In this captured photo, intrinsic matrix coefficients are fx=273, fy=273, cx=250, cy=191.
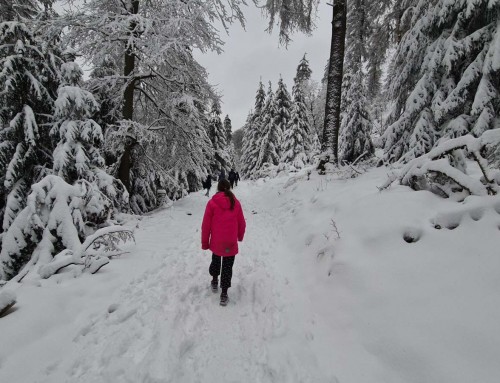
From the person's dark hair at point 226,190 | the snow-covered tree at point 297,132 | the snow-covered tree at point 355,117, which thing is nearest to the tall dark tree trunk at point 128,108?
the person's dark hair at point 226,190

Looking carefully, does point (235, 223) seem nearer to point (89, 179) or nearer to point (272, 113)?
point (89, 179)

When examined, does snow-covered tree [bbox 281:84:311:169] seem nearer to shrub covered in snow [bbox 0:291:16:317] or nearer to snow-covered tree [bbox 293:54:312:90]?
snow-covered tree [bbox 293:54:312:90]

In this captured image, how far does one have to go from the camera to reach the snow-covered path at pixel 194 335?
110 inches

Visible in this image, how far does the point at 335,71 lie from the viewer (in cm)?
899

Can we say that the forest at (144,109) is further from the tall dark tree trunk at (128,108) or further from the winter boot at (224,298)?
the winter boot at (224,298)

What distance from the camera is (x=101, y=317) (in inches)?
140

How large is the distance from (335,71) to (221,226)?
7.32 m

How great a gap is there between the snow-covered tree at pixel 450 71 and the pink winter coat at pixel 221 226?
5.29 meters

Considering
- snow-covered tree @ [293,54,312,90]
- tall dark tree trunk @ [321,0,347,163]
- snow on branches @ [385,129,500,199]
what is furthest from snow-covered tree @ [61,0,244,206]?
snow-covered tree @ [293,54,312,90]

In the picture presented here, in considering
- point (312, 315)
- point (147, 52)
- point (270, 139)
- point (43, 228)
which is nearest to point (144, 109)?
point (147, 52)

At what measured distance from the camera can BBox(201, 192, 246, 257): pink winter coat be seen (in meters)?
4.21

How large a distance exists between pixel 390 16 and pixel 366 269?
34.9 ft

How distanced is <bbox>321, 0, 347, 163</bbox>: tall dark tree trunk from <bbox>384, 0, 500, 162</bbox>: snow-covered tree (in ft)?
5.57

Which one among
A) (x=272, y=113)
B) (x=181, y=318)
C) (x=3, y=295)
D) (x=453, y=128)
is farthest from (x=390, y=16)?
(x=272, y=113)
